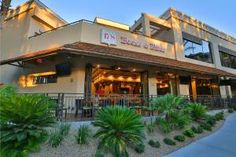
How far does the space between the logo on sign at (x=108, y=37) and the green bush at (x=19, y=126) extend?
9.00 m

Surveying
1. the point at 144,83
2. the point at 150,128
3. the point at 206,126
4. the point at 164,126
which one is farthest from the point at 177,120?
the point at 144,83

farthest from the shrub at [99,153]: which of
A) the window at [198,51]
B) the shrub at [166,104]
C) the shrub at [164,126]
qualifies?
the window at [198,51]

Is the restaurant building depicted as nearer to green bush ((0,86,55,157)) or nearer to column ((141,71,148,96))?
column ((141,71,148,96))

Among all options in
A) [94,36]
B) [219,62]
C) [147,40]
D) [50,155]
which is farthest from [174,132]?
[219,62]

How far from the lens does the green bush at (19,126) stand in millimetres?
5191

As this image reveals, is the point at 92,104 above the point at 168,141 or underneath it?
above

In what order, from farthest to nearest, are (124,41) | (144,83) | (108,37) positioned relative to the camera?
(144,83)
(124,41)
(108,37)

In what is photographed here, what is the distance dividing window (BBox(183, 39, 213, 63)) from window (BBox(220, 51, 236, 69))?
2.85m

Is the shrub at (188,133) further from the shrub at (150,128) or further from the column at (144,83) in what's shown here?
the column at (144,83)

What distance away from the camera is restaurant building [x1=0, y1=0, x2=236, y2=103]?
12836mm

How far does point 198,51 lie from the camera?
21.2 metres

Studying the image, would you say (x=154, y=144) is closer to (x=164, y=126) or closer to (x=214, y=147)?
(x=164, y=126)

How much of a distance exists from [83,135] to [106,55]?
5.07 m

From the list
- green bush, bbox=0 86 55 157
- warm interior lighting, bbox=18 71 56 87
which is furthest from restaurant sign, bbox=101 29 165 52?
green bush, bbox=0 86 55 157
